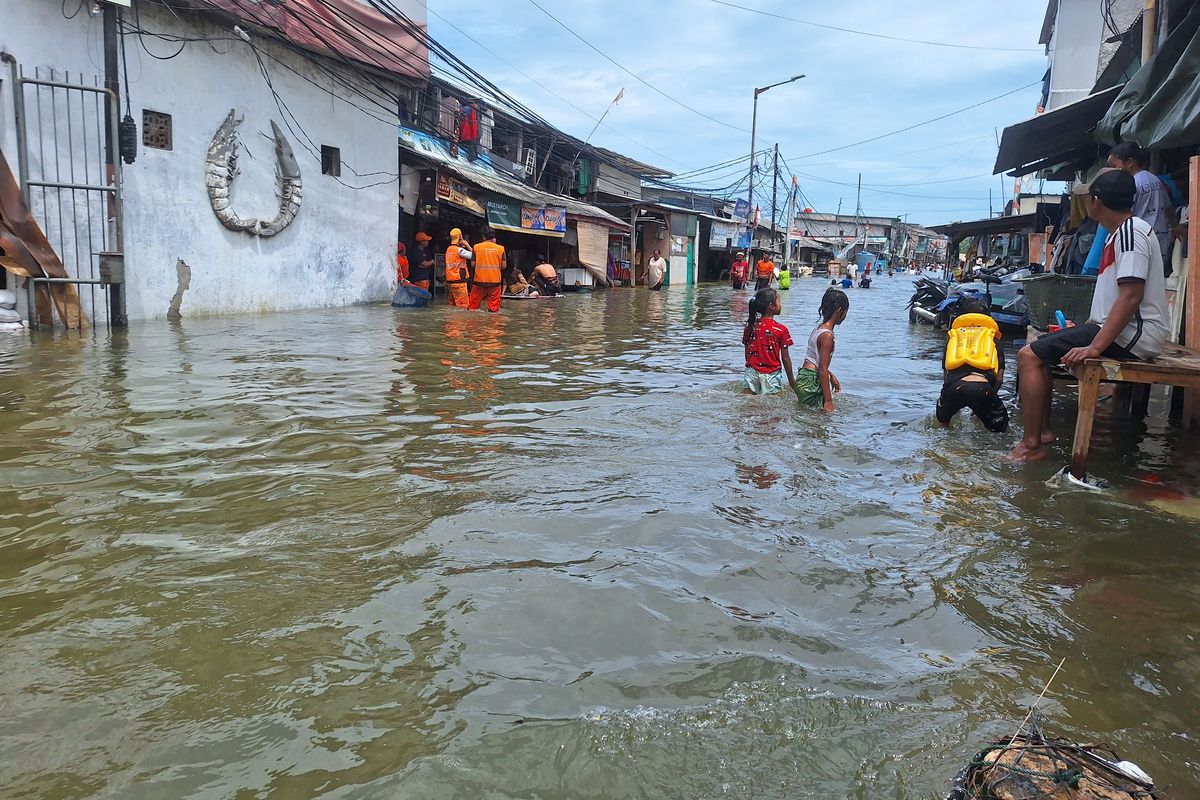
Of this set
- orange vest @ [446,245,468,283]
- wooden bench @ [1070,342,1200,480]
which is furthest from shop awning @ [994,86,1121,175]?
orange vest @ [446,245,468,283]

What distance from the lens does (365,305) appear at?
16000 millimetres

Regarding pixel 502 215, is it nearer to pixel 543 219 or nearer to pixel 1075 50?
pixel 543 219

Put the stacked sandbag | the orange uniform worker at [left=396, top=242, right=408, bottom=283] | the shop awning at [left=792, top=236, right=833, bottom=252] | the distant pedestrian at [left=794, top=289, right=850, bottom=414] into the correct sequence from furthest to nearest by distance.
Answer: the shop awning at [left=792, top=236, right=833, bottom=252]
the orange uniform worker at [left=396, top=242, right=408, bottom=283]
the stacked sandbag
the distant pedestrian at [left=794, top=289, right=850, bottom=414]

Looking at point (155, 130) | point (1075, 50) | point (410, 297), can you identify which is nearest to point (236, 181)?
point (155, 130)

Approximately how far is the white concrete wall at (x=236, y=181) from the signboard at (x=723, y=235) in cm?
2483

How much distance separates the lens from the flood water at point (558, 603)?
2.00 m

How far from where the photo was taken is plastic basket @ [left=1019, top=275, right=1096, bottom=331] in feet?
24.0

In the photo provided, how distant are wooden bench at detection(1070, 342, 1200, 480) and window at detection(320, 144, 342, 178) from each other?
13.8 metres

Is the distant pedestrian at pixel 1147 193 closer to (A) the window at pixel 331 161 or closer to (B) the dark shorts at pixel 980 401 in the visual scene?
(B) the dark shorts at pixel 980 401

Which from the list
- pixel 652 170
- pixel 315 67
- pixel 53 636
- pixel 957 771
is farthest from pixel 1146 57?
pixel 652 170

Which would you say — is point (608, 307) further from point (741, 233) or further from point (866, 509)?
point (741, 233)

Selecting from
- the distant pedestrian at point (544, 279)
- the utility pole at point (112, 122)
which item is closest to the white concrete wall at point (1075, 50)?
the distant pedestrian at point (544, 279)

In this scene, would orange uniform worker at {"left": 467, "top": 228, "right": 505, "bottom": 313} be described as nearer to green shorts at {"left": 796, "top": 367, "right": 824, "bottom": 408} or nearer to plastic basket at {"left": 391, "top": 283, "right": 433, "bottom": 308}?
plastic basket at {"left": 391, "top": 283, "right": 433, "bottom": 308}

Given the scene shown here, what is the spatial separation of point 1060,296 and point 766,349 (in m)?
3.43
